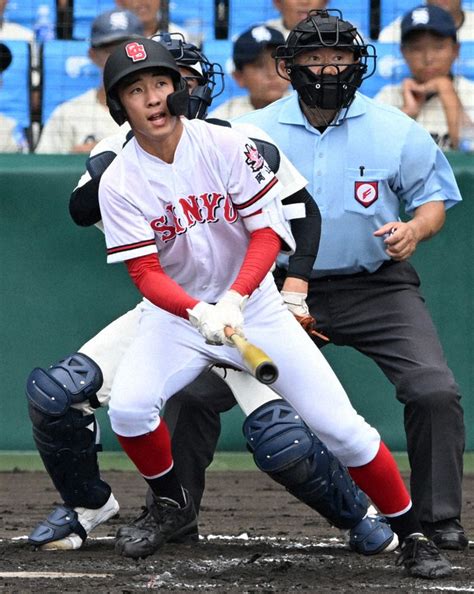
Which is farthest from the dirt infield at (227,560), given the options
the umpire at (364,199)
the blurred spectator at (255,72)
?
the blurred spectator at (255,72)

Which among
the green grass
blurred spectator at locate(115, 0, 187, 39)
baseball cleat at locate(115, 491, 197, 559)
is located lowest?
the green grass

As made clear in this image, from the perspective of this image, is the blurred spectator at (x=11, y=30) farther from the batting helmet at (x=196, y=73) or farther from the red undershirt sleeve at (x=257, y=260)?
the red undershirt sleeve at (x=257, y=260)

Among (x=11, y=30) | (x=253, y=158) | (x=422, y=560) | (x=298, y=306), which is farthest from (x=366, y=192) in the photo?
(x=11, y=30)

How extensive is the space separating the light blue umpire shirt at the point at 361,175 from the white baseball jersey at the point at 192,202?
755 mm

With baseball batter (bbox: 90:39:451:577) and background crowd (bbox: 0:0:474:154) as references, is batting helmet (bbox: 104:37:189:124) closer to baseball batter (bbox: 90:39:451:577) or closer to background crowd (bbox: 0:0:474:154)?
→ baseball batter (bbox: 90:39:451:577)

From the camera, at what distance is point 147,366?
3.67 m

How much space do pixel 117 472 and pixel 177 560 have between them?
231 centimetres

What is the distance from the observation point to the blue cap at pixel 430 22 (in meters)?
6.64

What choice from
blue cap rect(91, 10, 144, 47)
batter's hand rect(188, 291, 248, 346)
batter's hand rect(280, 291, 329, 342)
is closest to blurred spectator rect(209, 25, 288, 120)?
blue cap rect(91, 10, 144, 47)

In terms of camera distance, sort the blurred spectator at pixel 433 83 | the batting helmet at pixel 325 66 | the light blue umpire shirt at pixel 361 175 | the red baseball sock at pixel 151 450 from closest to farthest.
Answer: the red baseball sock at pixel 151 450, the batting helmet at pixel 325 66, the light blue umpire shirt at pixel 361 175, the blurred spectator at pixel 433 83

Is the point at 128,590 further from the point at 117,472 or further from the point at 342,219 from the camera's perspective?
the point at 117,472

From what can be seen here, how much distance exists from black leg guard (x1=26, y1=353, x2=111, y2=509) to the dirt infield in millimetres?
204

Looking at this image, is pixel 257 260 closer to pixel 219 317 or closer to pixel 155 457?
pixel 219 317

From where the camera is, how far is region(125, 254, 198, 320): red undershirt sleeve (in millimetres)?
3533
